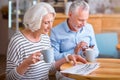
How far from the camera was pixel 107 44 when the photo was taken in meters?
3.43

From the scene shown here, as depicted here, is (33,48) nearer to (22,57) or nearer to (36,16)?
(22,57)

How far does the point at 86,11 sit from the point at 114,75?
A: 824 mm

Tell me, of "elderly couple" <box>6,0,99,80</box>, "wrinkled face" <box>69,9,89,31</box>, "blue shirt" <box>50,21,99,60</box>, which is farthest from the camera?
"blue shirt" <box>50,21,99,60</box>

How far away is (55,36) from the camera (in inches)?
104

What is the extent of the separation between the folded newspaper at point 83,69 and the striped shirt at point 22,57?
0.95 feet

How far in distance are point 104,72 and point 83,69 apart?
146mm

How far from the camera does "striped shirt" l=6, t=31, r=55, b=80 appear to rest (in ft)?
6.82

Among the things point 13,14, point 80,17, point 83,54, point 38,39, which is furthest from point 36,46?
point 13,14

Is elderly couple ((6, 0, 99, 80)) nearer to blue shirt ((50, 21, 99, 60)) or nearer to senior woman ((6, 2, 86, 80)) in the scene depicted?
senior woman ((6, 2, 86, 80))

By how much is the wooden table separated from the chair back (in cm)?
109

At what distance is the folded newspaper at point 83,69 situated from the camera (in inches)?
74.3

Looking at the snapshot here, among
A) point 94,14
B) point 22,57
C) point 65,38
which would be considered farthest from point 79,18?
point 94,14

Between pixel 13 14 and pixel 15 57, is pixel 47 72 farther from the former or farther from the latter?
pixel 13 14

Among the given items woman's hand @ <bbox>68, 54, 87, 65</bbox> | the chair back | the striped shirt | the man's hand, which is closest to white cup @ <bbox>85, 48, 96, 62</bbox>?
woman's hand @ <bbox>68, 54, 87, 65</bbox>
